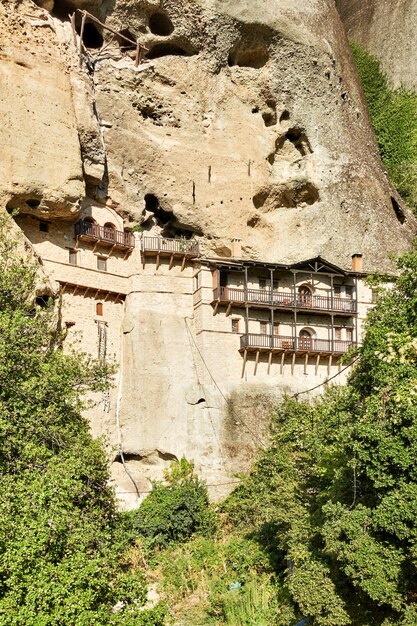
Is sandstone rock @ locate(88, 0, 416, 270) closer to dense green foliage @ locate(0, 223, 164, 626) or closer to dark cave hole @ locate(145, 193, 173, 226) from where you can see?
dark cave hole @ locate(145, 193, 173, 226)

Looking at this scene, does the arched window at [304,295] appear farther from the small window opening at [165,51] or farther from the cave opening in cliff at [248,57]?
the small window opening at [165,51]

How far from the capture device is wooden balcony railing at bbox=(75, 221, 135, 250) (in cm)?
3042

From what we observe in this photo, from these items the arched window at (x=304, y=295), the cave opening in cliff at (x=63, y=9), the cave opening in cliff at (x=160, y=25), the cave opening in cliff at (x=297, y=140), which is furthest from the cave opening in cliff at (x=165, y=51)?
the arched window at (x=304, y=295)

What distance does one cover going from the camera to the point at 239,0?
112 feet

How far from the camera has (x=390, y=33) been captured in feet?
160

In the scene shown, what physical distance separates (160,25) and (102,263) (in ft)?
38.3

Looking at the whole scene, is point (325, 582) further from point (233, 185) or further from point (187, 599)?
point (233, 185)

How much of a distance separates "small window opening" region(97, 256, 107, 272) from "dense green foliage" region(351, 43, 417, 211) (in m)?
17.6

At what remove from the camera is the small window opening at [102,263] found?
31.1 m

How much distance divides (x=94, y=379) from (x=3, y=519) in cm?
675

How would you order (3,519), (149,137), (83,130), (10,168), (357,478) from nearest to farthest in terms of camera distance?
(3,519) < (357,478) < (10,168) < (83,130) < (149,137)

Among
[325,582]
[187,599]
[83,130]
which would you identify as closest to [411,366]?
[325,582]

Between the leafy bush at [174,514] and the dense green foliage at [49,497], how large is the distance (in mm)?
5666

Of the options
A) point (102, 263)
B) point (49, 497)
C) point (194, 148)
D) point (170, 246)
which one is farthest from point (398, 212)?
point (49, 497)
